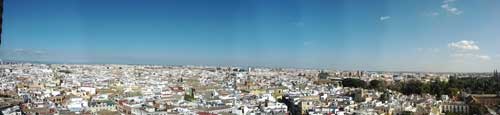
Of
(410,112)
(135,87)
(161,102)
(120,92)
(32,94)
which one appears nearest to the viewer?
(410,112)

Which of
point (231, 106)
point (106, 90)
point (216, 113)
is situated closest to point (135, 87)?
point (106, 90)

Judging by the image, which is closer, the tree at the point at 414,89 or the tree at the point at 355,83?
the tree at the point at 414,89

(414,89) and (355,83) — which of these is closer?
(414,89)

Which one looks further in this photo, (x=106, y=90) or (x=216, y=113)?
(x=106, y=90)

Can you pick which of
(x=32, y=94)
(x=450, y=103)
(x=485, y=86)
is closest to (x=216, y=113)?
(x=450, y=103)

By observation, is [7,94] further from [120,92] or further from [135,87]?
[135,87]

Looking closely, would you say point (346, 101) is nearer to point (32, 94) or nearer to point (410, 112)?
point (410, 112)

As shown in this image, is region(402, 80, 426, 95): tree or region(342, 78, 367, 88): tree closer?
region(402, 80, 426, 95): tree

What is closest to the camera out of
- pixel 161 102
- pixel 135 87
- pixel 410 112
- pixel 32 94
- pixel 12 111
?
pixel 12 111

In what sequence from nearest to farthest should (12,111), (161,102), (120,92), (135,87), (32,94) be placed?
(12,111) → (161,102) → (32,94) → (120,92) → (135,87)
